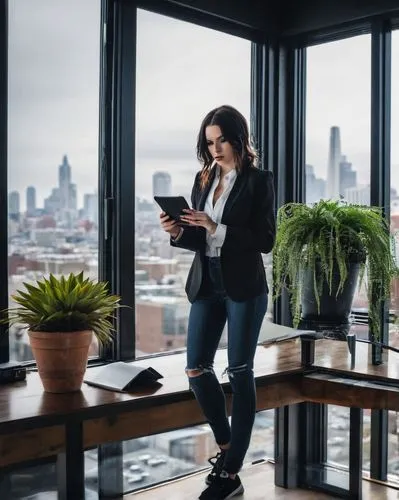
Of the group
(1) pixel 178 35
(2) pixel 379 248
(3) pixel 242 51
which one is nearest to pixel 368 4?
(3) pixel 242 51

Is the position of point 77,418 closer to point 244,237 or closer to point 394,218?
point 244,237

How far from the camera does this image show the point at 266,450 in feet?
12.3

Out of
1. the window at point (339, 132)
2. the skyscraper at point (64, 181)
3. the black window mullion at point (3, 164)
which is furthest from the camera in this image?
the window at point (339, 132)

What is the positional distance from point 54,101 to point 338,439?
2.19m

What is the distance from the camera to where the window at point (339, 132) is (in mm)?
3672

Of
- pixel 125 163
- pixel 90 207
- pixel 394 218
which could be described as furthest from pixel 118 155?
pixel 394 218

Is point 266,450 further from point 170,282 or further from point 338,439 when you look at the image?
point 170,282

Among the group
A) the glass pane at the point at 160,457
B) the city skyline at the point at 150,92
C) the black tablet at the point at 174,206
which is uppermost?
the city skyline at the point at 150,92

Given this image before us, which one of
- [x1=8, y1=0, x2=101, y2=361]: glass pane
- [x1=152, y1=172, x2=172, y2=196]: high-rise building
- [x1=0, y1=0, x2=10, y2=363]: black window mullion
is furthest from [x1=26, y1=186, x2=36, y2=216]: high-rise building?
[x1=152, y1=172, x2=172, y2=196]: high-rise building


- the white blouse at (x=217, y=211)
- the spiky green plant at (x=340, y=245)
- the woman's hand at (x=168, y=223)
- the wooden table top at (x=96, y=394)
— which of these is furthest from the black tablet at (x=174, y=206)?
the spiky green plant at (x=340, y=245)

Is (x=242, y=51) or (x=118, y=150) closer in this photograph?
(x=118, y=150)

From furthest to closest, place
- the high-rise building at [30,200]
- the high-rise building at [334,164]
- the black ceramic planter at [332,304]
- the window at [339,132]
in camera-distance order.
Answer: the high-rise building at [334,164]
the window at [339,132]
the black ceramic planter at [332,304]
the high-rise building at [30,200]

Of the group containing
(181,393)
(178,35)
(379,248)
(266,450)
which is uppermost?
(178,35)

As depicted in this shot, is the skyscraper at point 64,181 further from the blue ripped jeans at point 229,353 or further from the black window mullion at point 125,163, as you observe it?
the blue ripped jeans at point 229,353
